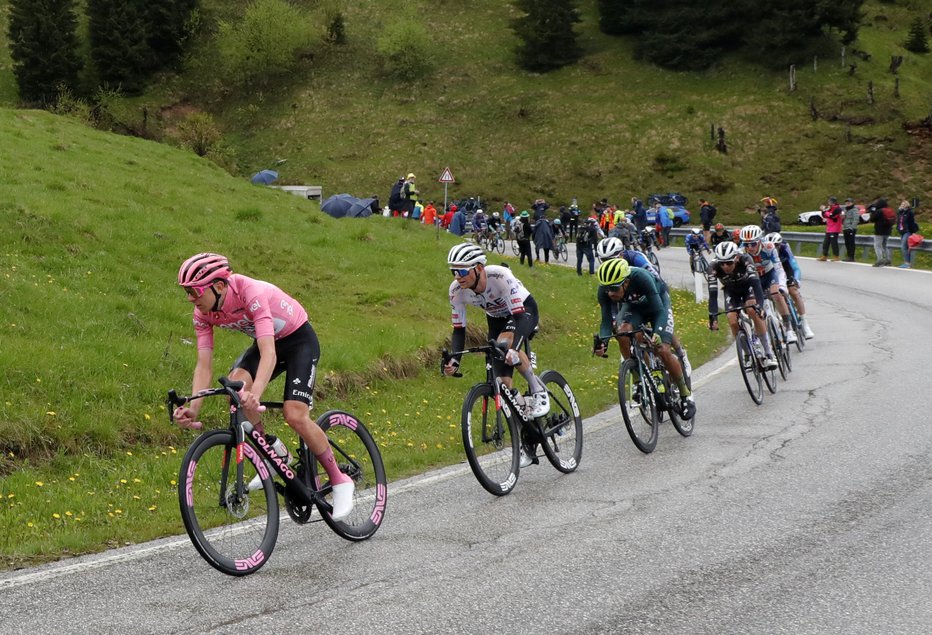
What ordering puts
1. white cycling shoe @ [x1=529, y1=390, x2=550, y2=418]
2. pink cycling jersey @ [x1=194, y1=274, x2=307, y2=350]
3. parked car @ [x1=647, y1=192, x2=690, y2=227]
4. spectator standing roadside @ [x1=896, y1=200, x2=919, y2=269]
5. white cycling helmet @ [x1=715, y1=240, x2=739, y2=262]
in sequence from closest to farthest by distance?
pink cycling jersey @ [x1=194, y1=274, x2=307, y2=350]
white cycling shoe @ [x1=529, y1=390, x2=550, y2=418]
white cycling helmet @ [x1=715, y1=240, x2=739, y2=262]
spectator standing roadside @ [x1=896, y1=200, x2=919, y2=269]
parked car @ [x1=647, y1=192, x2=690, y2=227]

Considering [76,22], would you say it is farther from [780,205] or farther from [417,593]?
[417,593]

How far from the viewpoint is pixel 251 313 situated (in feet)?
20.7

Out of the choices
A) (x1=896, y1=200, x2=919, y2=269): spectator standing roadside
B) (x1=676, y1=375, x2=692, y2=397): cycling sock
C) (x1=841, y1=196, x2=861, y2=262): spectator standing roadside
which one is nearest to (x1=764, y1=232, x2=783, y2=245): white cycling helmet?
(x1=676, y1=375, x2=692, y2=397): cycling sock

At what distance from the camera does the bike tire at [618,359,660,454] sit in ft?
30.8

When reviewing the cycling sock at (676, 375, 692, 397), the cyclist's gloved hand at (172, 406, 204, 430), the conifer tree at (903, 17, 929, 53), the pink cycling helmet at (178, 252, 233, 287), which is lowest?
the cycling sock at (676, 375, 692, 397)

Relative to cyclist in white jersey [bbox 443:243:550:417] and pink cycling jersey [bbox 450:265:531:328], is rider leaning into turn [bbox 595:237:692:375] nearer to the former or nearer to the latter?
cyclist in white jersey [bbox 443:243:550:417]

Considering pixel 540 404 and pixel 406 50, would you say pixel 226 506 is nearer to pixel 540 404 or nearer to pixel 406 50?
pixel 540 404

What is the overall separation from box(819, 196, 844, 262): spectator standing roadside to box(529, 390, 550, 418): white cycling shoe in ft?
82.5

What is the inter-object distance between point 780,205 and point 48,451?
53.4 meters

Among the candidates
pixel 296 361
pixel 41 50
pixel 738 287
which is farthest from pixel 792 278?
A: pixel 41 50

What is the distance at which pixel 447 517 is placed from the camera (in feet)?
23.6

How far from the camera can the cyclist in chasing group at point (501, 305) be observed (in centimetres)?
818

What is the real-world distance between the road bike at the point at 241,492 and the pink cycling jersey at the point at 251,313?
45 centimetres

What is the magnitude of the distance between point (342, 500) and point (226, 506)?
2.76 ft
